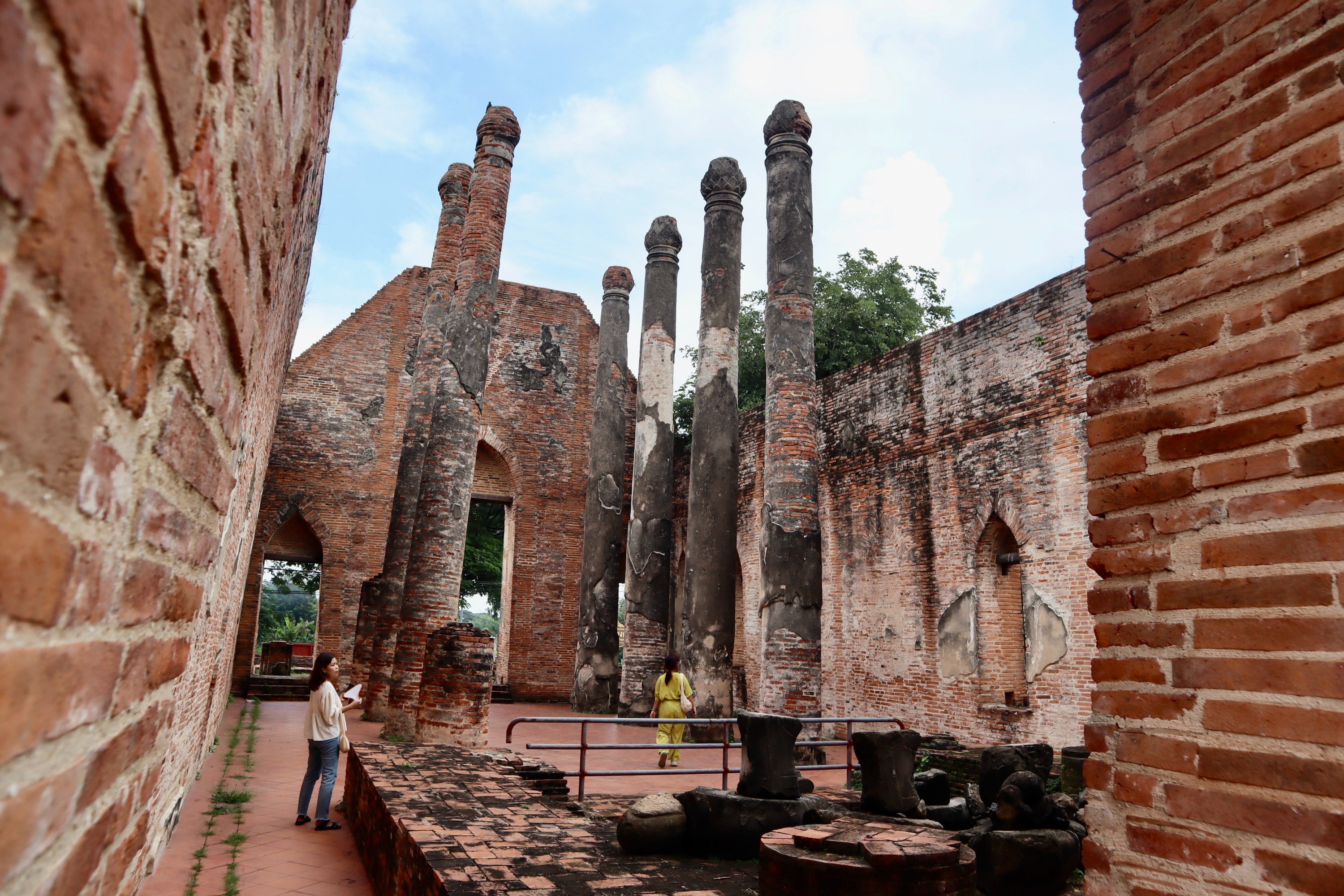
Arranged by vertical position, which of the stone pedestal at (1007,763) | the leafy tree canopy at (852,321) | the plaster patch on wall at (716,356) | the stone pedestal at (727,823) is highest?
the leafy tree canopy at (852,321)

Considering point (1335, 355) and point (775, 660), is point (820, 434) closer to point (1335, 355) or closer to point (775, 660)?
point (775, 660)

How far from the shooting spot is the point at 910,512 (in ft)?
38.8

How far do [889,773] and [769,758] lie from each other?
839mm

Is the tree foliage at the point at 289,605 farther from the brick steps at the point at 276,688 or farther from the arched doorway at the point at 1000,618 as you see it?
the arched doorway at the point at 1000,618

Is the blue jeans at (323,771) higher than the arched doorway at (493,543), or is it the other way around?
the arched doorway at (493,543)

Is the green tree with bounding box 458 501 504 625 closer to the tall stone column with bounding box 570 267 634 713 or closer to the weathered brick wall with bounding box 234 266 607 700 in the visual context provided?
the weathered brick wall with bounding box 234 266 607 700

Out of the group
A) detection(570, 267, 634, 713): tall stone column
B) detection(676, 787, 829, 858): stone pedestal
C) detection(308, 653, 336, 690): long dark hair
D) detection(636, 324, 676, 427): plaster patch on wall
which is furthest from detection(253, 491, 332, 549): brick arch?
detection(676, 787, 829, 858): stone pedestal

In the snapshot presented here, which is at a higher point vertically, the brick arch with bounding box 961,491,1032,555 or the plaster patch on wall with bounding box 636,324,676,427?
the plaster patch on wall with bounding box 636,324,676,427

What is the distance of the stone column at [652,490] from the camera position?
14.0 m

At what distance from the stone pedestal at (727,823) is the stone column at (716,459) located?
6418 mm

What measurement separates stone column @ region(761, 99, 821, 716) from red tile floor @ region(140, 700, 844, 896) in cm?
126

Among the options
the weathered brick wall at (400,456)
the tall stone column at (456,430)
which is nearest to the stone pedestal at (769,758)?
the tall stone column at (456,430)

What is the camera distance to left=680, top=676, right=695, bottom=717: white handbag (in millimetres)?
8695

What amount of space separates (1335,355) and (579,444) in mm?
17062
